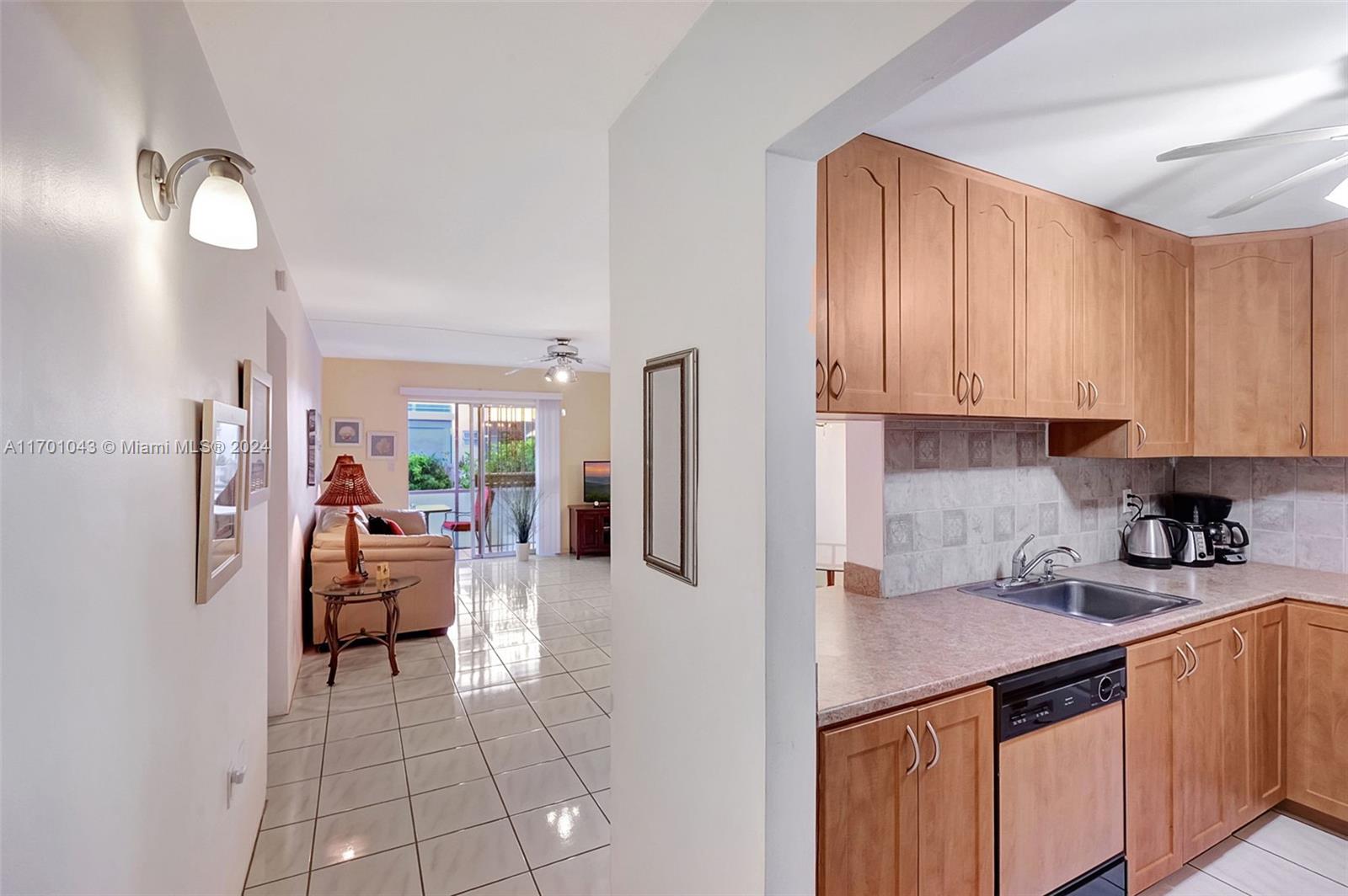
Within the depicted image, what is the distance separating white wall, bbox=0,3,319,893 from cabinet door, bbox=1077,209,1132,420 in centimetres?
275

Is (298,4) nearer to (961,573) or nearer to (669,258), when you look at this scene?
(669,258)

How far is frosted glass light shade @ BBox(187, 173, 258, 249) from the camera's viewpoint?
1225mm

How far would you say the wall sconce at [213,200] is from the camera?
1.19m

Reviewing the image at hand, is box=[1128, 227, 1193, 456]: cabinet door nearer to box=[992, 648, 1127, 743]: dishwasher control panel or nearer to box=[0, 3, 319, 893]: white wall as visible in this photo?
box=[992, 648, 1127, 743]: dishwasher control panel

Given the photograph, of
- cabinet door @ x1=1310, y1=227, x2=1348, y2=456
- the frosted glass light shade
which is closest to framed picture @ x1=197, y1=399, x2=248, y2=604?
the frosted glass light shade

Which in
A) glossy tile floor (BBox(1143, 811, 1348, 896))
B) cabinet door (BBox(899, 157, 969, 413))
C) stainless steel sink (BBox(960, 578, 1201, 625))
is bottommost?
glossy tile floor (BBox(1143, 811, 1348, 896))

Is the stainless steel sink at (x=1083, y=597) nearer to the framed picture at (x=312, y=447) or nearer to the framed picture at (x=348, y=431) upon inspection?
the framed picture at (x=312, y=447)

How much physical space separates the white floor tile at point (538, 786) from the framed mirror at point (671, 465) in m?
1.53

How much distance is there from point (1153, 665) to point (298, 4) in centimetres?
301

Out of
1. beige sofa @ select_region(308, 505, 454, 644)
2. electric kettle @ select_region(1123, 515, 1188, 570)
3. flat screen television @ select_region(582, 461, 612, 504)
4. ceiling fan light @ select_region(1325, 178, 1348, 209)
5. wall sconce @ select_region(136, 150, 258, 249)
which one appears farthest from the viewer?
flat screen television @ select_region(582, 461, 612, 504)

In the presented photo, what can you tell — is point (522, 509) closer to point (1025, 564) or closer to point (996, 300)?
point (1025, 564)

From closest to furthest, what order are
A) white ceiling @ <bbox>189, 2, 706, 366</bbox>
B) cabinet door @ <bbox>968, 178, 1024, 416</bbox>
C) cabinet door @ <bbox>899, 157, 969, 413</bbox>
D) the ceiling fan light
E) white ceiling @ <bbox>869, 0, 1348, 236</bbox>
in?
white ceiling @ <bbox>869, 0, 1348, 236</bbox>, white ceiling @ <bbox>189, 2, 706, 366</bbox>, the ceiling fan light, cabinet door @ <bbox>899, 157, 969, 413</bbox>, cabinet door @ <bbox>968, 178, 1024, 416</bbox>

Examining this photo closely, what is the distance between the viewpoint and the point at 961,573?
243cm

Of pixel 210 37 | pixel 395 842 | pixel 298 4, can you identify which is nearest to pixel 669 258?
pixel 298 4
